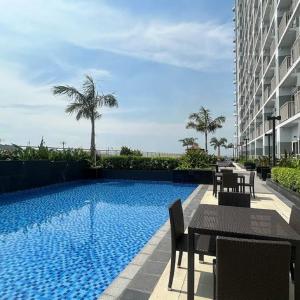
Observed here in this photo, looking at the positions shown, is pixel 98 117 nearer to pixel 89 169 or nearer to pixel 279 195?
pixel 89 169

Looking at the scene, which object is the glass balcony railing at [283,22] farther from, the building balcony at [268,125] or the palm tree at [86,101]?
the palm tree at [86,101]

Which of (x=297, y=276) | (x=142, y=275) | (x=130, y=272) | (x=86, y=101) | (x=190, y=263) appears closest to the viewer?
(x=297, y=276)

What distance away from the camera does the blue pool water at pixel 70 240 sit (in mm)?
4746

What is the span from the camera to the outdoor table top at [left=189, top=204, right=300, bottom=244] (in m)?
2.98

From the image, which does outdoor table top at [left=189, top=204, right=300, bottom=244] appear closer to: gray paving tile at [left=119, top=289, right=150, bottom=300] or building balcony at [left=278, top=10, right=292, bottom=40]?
gray paving tile at [left=119, top=289, right=150, bottom=300]

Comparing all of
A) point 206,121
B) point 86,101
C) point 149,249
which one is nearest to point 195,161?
point 86,101

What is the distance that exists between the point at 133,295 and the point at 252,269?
5.70ft

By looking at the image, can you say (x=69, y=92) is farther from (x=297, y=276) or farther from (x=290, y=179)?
(x=297, y=276)

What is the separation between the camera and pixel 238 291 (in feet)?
7.99

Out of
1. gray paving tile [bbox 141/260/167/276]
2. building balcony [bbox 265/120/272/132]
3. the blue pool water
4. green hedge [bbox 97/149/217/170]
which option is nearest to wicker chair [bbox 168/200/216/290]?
gray paving tile [bbox 141/260/167/276]

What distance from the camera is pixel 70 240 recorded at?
23.4 feet

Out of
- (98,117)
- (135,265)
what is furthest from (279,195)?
(98,117)

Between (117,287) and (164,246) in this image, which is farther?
(164,246)

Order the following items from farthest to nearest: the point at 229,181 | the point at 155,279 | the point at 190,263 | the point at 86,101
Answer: the point at 86,101, the point at 229,181, the point at 155,279, the point at 190,263
